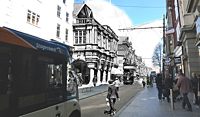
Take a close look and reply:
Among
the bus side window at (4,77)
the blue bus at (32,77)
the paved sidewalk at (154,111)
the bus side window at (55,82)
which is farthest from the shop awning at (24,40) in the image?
the paved sidewalk at (154,111)

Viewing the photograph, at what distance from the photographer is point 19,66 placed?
479 cm

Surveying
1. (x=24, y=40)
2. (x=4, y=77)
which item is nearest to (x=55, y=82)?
(x=24, y=40)

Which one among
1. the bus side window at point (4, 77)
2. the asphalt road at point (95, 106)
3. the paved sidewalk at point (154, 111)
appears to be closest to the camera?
the bus side window at point (4, 77)

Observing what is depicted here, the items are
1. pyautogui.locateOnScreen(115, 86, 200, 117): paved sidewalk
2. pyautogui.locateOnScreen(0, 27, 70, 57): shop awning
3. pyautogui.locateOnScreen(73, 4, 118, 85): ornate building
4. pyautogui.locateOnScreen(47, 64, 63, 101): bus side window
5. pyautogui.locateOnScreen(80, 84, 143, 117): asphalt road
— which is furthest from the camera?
pyautogui.locateOnScreen(73, 4, 118, 85): ornate building

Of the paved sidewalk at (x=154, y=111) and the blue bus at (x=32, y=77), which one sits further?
the paved sidewalk at (x=154, y=111)

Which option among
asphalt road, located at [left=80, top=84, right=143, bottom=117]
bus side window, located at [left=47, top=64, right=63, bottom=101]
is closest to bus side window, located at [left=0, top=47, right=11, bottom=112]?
bus side window, located at [left=47, top=64, right=63, bottom=101]

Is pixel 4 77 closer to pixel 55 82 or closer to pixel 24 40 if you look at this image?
pixel 24 40

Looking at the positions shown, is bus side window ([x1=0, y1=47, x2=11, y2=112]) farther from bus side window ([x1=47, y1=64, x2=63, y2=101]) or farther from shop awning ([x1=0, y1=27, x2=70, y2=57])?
bus side window ([x1=47, y1=64, x2=63, y2=101])

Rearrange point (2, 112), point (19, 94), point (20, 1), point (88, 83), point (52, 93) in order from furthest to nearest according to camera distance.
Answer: point (88, 83), point (20, 1), point (52, 93), point (19, 94), point (2, 112)

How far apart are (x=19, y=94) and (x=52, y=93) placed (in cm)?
132

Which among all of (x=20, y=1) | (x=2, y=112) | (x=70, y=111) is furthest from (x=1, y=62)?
(x=20, y=1)

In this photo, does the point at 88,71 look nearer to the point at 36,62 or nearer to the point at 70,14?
the point at 70,14

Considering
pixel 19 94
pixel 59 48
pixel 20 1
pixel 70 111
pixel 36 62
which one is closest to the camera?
pixel 19 94

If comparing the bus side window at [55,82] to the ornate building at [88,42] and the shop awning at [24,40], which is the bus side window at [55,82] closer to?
the shop awning at [24,40]
